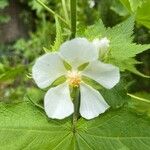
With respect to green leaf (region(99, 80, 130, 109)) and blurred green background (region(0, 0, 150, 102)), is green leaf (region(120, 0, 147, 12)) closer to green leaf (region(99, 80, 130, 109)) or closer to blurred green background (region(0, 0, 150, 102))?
blurred green background (region(0, 0, 150, 102))

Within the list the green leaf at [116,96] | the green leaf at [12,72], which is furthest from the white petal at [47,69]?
the green leaf at [12,72]

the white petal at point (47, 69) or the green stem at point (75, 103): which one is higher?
the white petal at point (47, 69)

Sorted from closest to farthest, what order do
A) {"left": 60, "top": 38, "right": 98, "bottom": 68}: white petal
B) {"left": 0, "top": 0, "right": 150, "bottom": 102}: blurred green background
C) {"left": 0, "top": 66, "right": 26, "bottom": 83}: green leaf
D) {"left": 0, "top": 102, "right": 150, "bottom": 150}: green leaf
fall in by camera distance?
{"left": 60, "top": 38, "right": 98, "bottom": 68}: white petal → {"left": 0, "top": 102, "right": 150, "bottom": 150}: green leaf → {"left": 0, "top": 66, "right": 26, "bottom": 83}: green leaf → {"left": 0, "top": 0, "right": 150, "bottom": 102}: blurred green background

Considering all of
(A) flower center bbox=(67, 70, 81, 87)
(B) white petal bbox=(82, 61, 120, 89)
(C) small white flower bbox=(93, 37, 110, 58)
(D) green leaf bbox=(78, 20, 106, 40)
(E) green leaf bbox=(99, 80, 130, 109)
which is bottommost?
(E) green leaf bbox=(99, 80, 130, 109)

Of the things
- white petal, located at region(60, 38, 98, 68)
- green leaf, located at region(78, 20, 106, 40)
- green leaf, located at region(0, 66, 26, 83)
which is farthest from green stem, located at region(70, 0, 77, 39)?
green leaf, located at region(0, 66, 26, 83)

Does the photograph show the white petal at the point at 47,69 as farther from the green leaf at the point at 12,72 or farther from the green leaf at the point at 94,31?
the green leaf at the point at 12,72

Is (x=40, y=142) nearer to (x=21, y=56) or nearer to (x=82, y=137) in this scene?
(x=82, y=137)

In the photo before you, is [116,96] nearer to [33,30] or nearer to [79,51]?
[79,51]

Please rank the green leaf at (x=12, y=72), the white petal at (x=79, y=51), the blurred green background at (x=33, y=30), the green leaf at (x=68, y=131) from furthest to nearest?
the blurred green background at (x=33, y=30)
the green leaf at (x=12, y=72)
the green leaf at (x=68, y=131)
the white petal at (x=79, y=51)
